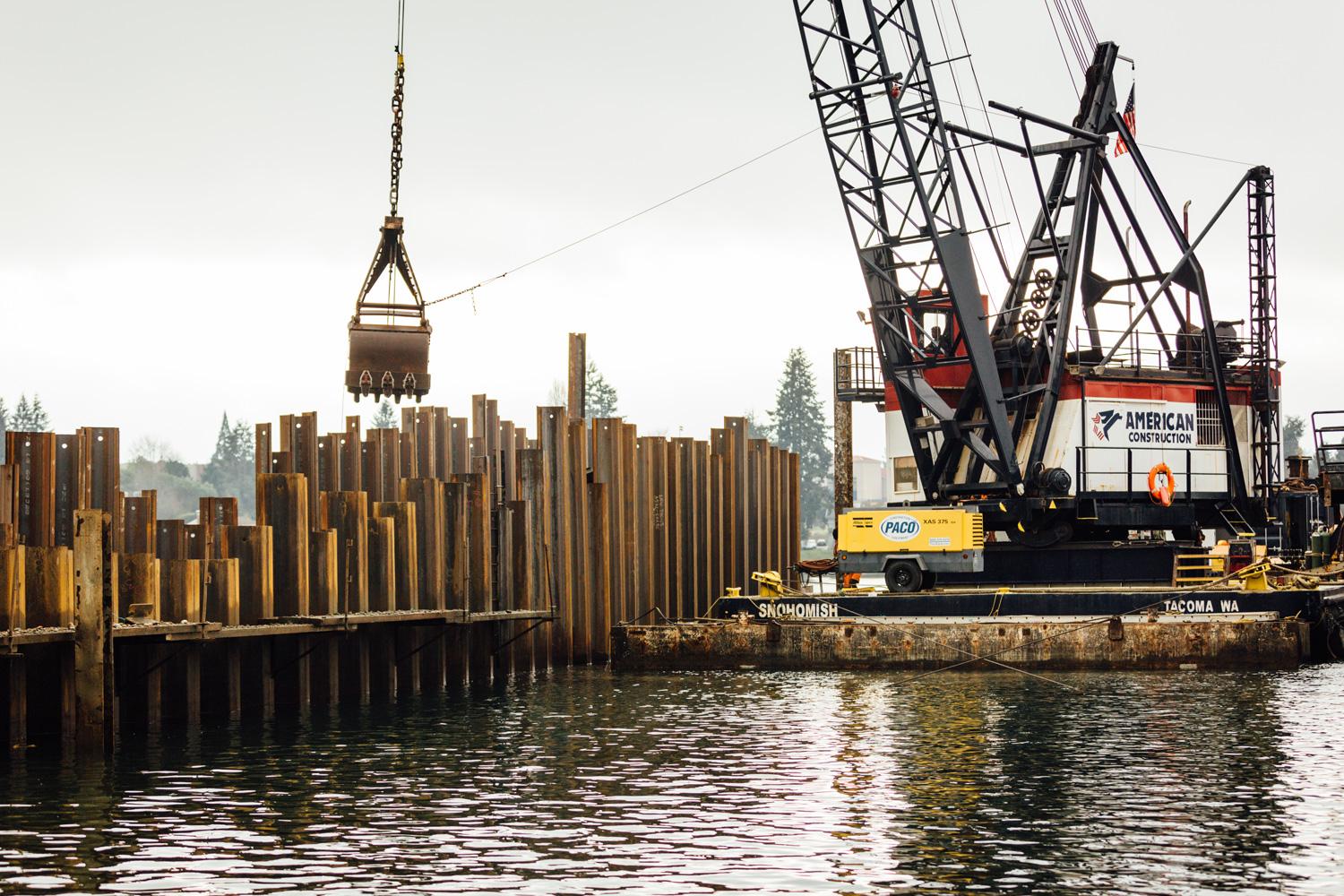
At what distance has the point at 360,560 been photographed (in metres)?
28.0

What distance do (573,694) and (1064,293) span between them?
14.8m

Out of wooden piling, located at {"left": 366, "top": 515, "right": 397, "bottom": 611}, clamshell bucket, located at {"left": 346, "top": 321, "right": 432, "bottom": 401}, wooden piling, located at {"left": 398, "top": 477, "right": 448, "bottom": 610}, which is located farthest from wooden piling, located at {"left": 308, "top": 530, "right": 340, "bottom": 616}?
clamshell bucket, located at {"left": 346, "top": 321, "right": 432, "bottom": 401}

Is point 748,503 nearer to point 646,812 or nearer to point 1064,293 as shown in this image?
point 1064,293

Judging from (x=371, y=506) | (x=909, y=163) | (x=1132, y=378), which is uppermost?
Answer: (x=909, y=163)

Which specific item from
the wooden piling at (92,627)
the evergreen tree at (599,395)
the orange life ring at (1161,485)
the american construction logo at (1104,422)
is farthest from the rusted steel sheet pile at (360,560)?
the evergreen tree at (599,395)

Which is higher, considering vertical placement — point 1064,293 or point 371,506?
point 1064,293

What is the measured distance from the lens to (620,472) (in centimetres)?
3784

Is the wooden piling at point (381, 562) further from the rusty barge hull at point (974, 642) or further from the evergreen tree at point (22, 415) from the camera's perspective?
the evergreen tree at point (22, 415)

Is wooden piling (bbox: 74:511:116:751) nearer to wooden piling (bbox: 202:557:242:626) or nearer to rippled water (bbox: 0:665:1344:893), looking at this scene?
rippled water (bbox: 0:665:1344:893)

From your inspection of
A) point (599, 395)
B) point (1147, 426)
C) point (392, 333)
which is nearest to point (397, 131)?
point (392, 333)

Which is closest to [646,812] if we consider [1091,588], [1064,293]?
[1091,588]

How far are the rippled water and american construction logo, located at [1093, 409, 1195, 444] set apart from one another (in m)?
10.8

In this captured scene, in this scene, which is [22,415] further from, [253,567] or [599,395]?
[253,567]

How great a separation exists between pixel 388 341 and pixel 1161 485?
16946mm
